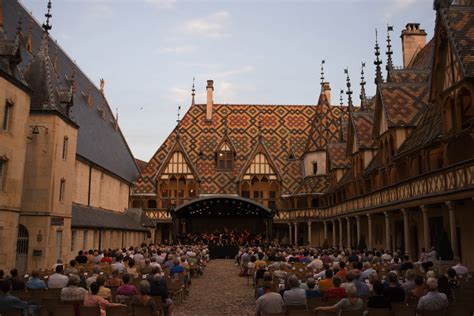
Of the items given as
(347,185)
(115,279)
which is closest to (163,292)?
(115,279)

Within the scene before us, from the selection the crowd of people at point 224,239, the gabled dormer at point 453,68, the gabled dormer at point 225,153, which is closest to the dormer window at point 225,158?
the gabled dormer at point 225,153

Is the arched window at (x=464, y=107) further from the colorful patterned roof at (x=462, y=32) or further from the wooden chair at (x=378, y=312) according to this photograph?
the wooden chair at (x=378, y=312)

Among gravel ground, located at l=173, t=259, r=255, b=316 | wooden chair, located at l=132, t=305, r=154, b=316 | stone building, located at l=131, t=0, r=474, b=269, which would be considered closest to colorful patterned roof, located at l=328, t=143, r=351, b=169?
stone building, located at l=131, t=0, r=474, b=269

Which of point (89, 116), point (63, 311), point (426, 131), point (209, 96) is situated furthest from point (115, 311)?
point (209, 96)

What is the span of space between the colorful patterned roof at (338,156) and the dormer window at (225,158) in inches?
436

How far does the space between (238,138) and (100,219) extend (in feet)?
72.6

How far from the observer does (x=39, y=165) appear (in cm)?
2006

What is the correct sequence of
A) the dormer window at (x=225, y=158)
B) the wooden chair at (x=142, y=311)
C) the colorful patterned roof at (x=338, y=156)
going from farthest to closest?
the dormer window at (x=225, y=158) < the colorful patterned roof at (x=338, y=156) < the wooden chair at (x=142, y=311)

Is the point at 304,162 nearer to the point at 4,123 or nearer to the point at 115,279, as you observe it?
the point at 4,123

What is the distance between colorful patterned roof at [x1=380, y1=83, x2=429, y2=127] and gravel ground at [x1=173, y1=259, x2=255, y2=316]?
12.6 metres

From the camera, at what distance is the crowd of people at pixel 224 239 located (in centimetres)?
3953

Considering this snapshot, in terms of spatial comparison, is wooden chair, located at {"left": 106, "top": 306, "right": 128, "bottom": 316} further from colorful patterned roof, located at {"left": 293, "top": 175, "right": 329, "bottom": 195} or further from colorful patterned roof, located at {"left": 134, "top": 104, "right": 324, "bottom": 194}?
colorful patterned roof, located at {"left": 134, "top": 104, "right": 324, "bottom": 194}

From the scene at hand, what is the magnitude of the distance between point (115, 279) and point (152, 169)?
35750mm

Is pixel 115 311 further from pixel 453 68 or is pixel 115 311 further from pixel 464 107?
pixel 464 107
